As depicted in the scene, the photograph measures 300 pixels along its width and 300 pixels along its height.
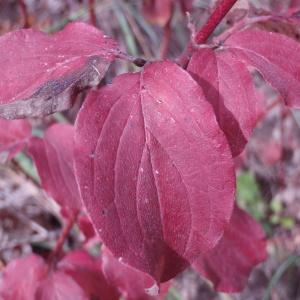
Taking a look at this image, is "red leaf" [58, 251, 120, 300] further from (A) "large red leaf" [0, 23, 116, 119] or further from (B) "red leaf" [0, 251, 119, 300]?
(A) "large red leaf" [0, 23, 116, 119]

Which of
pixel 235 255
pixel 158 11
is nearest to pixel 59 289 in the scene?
pixel 235 255

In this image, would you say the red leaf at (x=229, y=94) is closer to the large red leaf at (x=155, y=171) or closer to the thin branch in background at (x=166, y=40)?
the large red leaf at (x=155, y=171)

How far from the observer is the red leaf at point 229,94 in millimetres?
766

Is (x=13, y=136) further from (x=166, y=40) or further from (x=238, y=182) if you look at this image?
(x=238, y=182)

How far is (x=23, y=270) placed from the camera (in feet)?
3.66

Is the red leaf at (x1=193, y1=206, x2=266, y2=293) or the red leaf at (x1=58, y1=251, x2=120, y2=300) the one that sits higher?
the red leaf at (x1=193, y1=206, x2=266, y2=293)

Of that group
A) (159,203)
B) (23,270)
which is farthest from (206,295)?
(159,203)

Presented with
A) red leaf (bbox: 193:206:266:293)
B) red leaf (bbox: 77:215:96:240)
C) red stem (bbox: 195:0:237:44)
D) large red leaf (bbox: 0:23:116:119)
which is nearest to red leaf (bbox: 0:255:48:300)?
red leaf (bbox: 77:215:96:240)

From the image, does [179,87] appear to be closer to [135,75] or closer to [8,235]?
[135,75]

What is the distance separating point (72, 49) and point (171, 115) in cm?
21

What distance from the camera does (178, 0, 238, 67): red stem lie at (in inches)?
30.0

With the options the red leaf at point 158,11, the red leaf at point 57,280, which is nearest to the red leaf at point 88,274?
the red leaf at point 57,280

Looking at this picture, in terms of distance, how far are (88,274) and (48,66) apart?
0.58m

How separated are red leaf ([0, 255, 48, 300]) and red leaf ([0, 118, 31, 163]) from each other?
27cm
